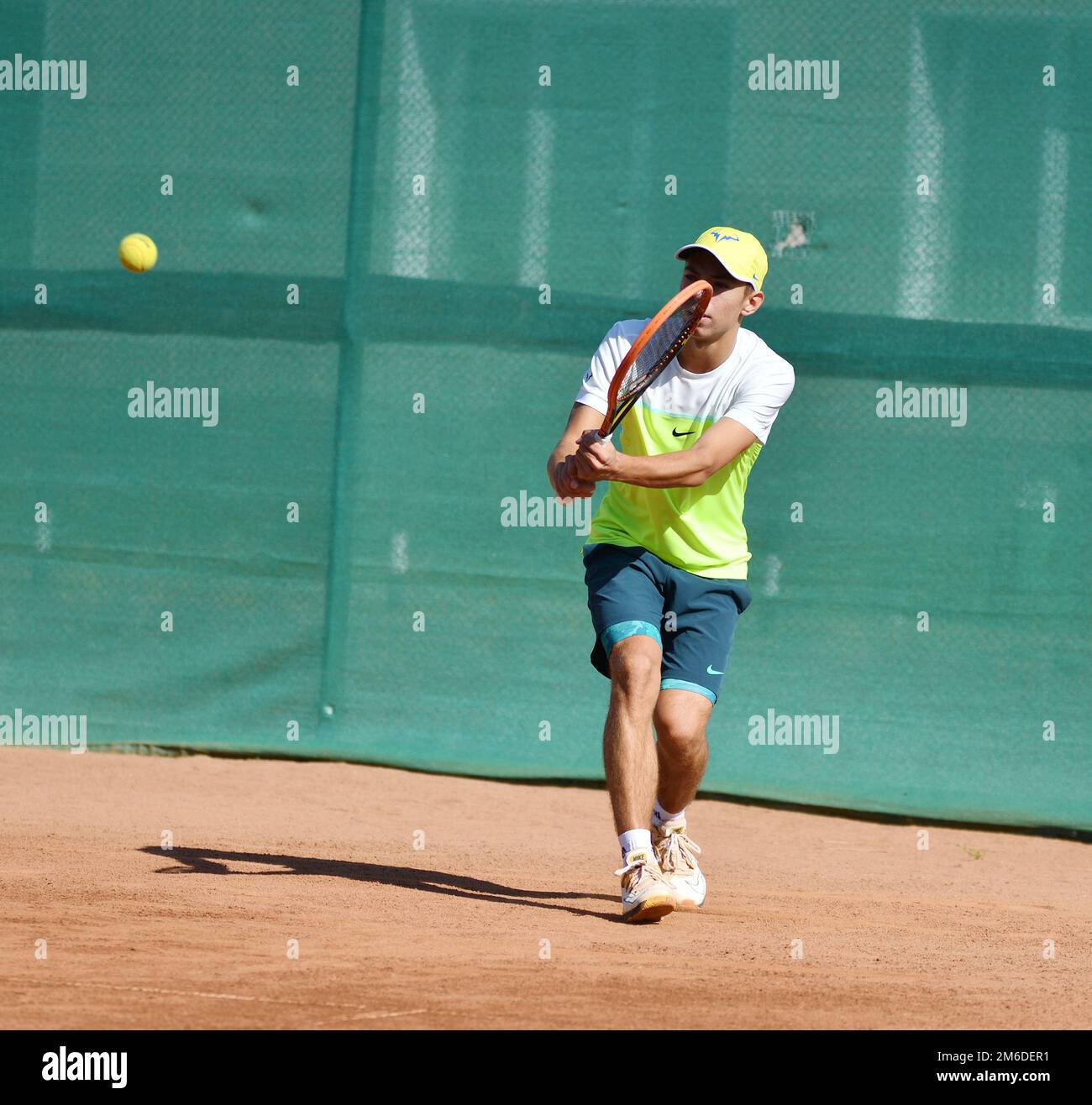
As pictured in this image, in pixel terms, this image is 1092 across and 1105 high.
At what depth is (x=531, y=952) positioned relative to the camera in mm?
3494

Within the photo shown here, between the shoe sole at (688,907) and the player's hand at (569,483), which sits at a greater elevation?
the player's hand at (569,483)

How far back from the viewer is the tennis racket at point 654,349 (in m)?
3.88

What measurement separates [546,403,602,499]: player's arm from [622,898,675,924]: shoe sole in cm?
98

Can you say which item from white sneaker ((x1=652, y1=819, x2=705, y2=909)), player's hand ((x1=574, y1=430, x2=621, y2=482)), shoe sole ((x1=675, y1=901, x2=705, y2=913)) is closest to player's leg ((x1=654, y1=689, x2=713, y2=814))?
white sneaker ((x1=652, y1=819, x2=705, y2=909))

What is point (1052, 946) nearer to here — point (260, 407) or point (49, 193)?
point (260, 407)

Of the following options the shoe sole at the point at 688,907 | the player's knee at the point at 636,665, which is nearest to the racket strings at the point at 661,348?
the player's knee at the point at 636,665

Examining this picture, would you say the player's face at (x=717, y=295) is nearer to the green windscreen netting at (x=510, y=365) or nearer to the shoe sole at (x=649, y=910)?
the shoe sole at (x=649, y=910)

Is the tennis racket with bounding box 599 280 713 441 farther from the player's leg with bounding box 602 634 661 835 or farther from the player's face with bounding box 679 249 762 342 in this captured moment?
the player's leg with bounding box 602 634 661 835

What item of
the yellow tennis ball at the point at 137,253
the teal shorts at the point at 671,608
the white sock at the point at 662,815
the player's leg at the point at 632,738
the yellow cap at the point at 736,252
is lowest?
the white sock at the point at 662,815

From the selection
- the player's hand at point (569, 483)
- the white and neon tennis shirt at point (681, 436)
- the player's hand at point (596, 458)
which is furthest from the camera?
the white and neon tennis shirt at point (681, 436)

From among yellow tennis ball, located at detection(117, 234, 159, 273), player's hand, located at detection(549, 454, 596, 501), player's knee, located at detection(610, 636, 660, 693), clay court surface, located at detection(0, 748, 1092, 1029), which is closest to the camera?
clay court surface, located at detection(0, 748, 1092, 1029)

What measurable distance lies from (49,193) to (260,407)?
1210mm

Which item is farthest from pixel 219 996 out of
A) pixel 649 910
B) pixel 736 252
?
pixel 736 252

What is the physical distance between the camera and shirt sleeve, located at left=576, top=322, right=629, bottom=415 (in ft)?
13.8
